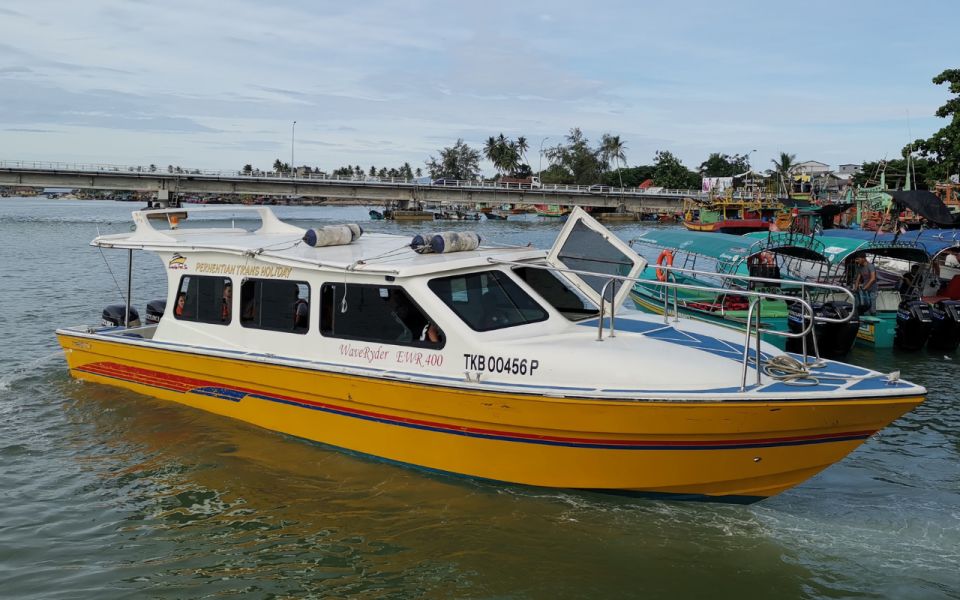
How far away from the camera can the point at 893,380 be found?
6.88 metres

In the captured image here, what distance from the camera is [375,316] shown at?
8.55 metres

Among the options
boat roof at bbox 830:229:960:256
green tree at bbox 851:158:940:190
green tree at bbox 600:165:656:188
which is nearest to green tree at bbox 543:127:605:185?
green tree at bbox 600:165:656:188

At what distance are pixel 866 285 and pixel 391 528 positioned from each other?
1468 cm

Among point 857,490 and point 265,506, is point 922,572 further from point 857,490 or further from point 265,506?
point 265,506

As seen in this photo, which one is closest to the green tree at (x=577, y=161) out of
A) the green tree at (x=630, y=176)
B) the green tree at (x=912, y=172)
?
the green tree at (x=630, y=176)

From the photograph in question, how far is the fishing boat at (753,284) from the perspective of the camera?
16.0m

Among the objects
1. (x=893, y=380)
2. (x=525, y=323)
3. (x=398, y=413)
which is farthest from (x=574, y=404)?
(x=893, y=380)

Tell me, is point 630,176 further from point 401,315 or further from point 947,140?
point 401,315

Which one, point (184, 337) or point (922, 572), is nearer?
point (922, 572)

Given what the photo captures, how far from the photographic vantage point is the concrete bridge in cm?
6575

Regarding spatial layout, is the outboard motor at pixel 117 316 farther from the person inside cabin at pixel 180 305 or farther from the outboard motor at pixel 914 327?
the outboard motor at pixel 914 327

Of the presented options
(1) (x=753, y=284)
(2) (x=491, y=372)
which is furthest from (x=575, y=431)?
(1) (x=753, y=284)

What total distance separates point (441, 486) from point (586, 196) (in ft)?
244

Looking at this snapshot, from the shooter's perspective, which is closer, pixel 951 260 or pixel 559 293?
pixel 559 293
